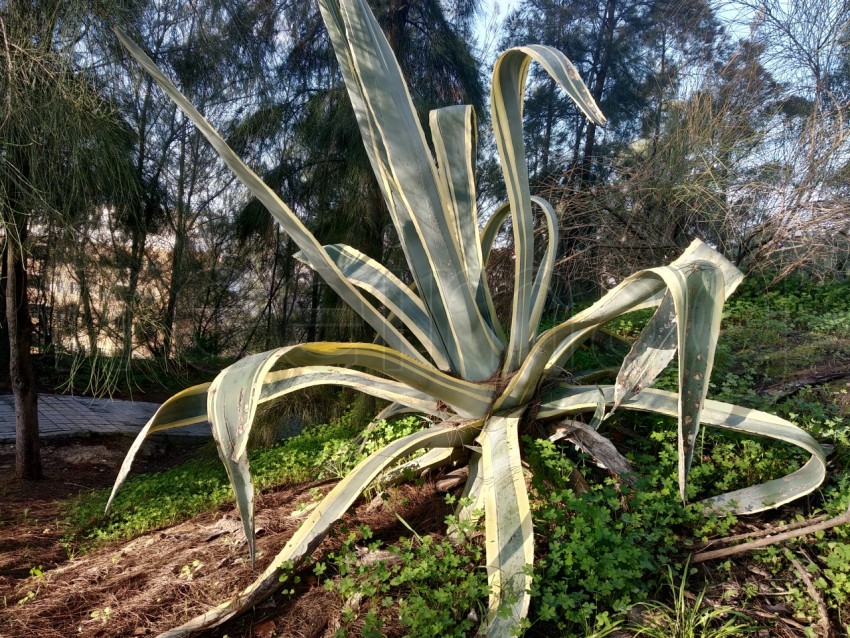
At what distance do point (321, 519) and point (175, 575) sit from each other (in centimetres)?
55

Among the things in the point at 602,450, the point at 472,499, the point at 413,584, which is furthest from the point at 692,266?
the point at 413,584

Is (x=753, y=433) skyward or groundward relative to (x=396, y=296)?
groundward

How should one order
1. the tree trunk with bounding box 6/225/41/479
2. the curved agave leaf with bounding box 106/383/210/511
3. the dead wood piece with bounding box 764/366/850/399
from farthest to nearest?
the tree trunk with bounding box 6/225/41/479 → the dead wood piece with bounding box 764/366/850/399 → the curved agave leaf with bounding box 106/383/210/511

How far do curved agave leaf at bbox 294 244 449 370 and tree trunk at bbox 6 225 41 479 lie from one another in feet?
6.49

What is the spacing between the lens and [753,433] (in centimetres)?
169

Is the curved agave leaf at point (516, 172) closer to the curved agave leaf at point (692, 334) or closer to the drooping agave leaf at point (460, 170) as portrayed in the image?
the drooping agave leaf at point (460, 170)

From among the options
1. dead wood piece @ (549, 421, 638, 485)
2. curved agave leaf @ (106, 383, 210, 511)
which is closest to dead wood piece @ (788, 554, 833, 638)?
dead wood piece @ (549, 421, 638, 485)

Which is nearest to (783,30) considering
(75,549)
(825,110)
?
(825,110)

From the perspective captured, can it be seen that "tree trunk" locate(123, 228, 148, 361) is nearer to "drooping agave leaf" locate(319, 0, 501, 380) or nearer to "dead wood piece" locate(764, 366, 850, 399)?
"drooping agave leaf" locate(319, 0, 501, 380)

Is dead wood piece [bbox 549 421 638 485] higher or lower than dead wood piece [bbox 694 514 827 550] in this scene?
higher

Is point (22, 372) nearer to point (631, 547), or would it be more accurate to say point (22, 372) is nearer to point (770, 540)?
point (631, 547)

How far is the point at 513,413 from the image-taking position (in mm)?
1878

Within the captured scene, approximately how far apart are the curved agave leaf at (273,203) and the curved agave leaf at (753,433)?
77cm

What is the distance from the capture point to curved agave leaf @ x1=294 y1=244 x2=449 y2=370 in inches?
85.5
